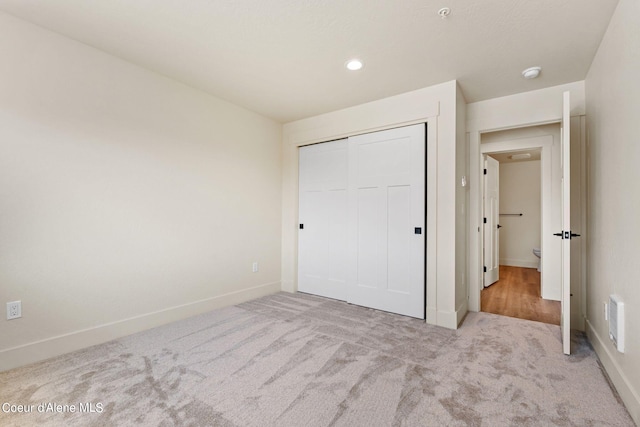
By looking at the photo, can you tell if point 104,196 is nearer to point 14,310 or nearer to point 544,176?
point 14,310

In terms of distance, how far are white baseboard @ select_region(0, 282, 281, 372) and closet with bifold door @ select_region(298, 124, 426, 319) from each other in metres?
1.25

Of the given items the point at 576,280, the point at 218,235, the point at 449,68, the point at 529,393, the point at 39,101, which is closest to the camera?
the point at 529,393

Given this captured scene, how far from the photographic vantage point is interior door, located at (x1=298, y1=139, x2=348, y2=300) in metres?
3.75

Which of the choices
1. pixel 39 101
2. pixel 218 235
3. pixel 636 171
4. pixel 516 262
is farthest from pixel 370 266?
pixel 516 262

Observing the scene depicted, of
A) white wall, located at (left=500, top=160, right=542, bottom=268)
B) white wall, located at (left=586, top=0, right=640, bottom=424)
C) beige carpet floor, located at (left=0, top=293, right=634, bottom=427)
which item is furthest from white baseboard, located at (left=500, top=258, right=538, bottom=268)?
white wall, located at (left=586, top=0, right=640, bottom=424)

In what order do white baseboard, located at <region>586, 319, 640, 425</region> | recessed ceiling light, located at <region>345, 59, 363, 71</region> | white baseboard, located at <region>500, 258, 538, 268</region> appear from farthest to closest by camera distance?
white baseboard, located at <region>500, 258, 538, 268</region> → recessed ceiling light, located at <region>345, 59, 363, 71</region> → white baseboard, located at <region>586, 319, 640, 425</region>

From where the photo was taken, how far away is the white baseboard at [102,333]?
6.75ft

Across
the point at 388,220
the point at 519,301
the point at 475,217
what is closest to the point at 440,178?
the point at 388,220

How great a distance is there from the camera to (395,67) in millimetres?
2615

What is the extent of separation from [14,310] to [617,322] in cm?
399

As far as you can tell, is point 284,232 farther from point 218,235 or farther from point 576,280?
point 576,280

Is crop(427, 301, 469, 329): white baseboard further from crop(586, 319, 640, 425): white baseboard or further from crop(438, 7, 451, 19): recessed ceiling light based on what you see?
crop(438, 7, 451, 19): recessed ceiling light

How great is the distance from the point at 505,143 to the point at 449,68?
1.91 m

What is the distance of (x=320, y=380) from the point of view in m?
1.92
